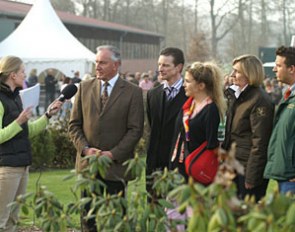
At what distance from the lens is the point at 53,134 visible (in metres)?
14.1

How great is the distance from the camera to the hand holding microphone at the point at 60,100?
6195 millimetres

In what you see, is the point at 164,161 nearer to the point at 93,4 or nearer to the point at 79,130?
the point at 79,130

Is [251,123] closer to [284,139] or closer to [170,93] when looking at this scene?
[284,139]

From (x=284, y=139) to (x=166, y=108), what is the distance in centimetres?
135

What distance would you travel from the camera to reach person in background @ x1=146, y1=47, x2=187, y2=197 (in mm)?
Result: 6441

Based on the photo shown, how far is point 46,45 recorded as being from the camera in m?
28.5

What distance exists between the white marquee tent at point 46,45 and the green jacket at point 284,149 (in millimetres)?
23119

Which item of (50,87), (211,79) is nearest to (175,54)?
(211,79)

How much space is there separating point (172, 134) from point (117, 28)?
1856 inches

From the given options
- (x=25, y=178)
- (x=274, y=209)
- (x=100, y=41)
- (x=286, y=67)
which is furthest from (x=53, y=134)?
(x=100, y=41)

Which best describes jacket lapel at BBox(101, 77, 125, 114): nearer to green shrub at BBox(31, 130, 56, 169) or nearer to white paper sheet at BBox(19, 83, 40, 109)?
white paper sheet at BBox(19, 83, 40, 109)

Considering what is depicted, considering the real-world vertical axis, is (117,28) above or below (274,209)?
above

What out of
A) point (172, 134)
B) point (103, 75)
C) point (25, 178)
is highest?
point (103, 75)

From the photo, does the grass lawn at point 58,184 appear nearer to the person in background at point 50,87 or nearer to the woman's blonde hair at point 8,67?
the woman's blonde hair at point 8,67
